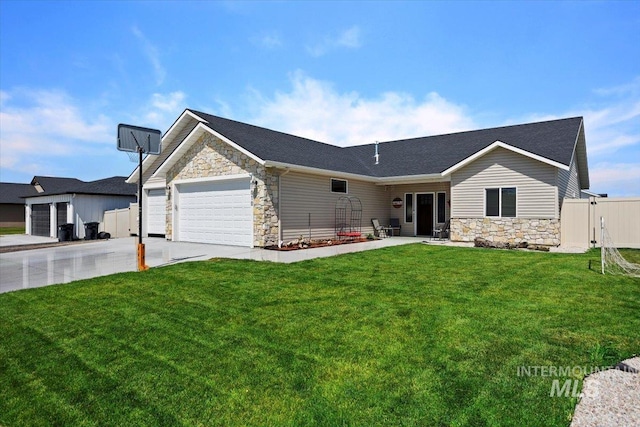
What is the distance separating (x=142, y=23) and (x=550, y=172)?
14249 millimetres

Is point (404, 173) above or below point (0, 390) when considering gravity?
Answer: above

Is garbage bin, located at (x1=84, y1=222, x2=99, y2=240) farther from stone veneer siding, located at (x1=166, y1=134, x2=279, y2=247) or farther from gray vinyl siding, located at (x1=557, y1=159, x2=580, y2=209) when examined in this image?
gray vinyl siding, located at (x1=557, y1=159, x2=580, y2=209)

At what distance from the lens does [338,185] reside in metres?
15.7

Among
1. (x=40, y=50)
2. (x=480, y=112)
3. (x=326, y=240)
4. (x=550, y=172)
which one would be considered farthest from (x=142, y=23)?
(x=480, y=112)

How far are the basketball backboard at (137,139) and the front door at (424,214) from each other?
12.0m

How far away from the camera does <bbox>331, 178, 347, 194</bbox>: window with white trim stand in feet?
50.6

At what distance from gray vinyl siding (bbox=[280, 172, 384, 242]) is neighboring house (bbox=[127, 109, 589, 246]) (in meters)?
0.04

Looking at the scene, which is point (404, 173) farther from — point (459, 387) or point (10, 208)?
point (10, 208)

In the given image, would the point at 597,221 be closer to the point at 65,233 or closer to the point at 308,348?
the point at 308,348

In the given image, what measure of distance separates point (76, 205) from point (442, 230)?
1999 centimetres

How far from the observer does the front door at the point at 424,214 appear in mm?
17688

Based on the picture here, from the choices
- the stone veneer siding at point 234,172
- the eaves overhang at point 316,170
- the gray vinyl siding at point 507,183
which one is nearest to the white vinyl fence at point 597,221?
the gray vinyl siding at point 507,183

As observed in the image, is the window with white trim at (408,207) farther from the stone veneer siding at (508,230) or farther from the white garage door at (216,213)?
the white garage door at (216,213)

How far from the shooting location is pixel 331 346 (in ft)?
13.2
